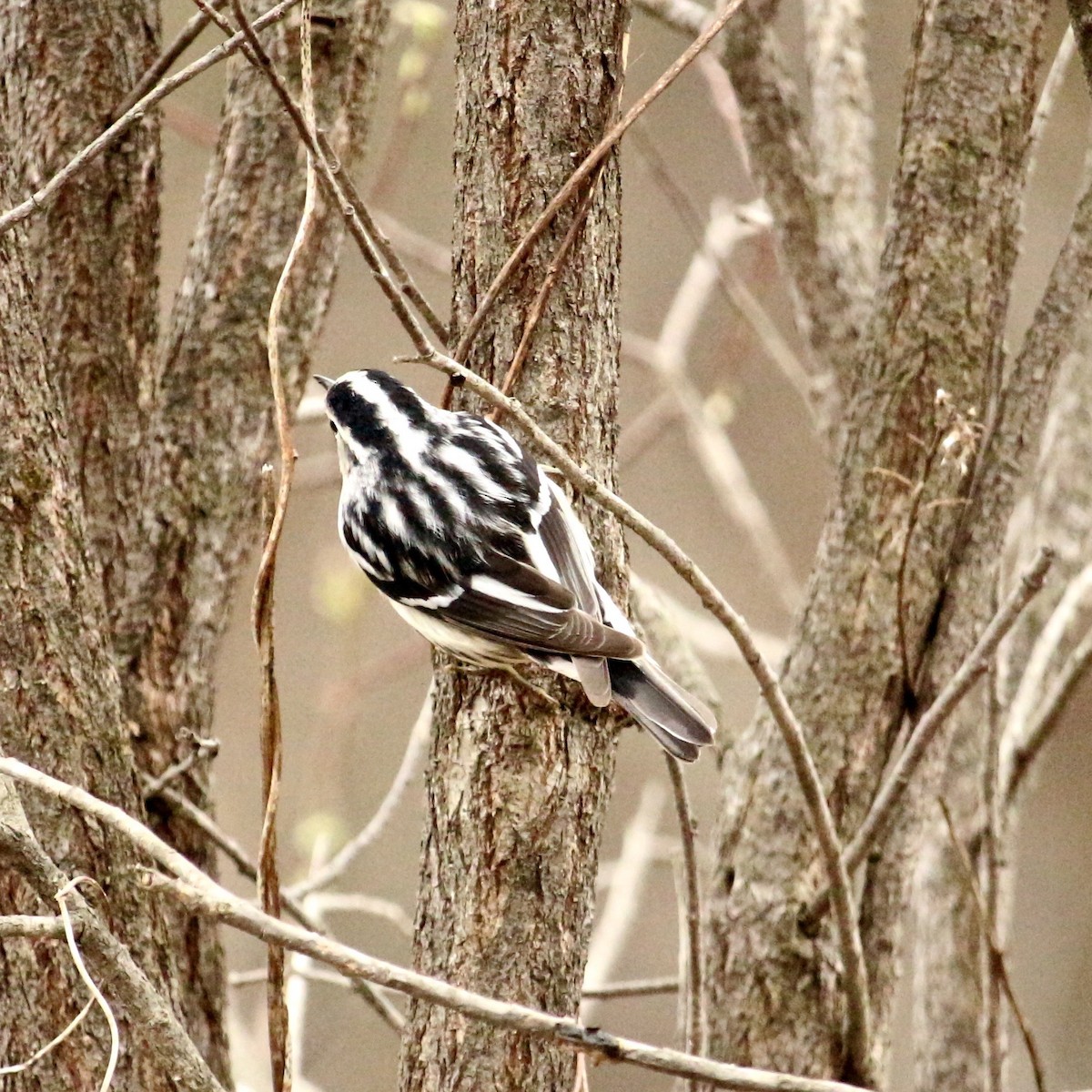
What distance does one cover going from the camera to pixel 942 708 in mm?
2365

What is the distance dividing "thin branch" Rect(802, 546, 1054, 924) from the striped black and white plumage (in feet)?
1.06

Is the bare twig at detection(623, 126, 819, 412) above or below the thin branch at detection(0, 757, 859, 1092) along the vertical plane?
above

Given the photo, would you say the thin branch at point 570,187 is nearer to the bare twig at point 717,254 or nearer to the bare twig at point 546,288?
the bare twig at point 546,288

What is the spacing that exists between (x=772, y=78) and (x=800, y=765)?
2.16 meters

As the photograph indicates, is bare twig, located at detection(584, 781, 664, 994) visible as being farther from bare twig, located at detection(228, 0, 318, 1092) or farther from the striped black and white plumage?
bare twig, located at detection(228, 0, 318, 1092)

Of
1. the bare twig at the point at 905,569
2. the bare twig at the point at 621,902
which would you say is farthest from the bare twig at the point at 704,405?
the bare twig at the point at 905,569

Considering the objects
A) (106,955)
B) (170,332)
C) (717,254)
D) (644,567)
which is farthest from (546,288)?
(644,567)

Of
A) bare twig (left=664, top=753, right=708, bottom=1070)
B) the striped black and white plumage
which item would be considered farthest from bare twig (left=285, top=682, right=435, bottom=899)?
bare twig (left=664, top=753, right=708, bottom=1070)

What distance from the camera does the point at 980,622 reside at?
9.98 ft

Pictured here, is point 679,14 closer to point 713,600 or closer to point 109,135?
point 109,135

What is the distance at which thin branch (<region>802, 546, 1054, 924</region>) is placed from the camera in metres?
1.91

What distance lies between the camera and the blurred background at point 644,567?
6465mm

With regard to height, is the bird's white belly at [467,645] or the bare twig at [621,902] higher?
the bird's white belly at [467,645]

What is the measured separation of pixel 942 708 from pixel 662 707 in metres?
0.53
